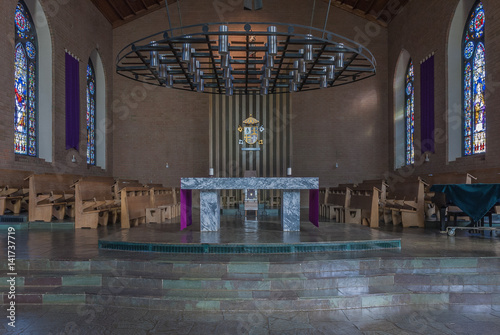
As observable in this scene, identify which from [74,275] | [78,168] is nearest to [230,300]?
[74,275]

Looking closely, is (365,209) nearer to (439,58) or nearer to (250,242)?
(250,242)

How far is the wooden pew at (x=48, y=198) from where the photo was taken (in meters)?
6.52

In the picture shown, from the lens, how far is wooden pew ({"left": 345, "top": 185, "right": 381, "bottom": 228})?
6.27 m

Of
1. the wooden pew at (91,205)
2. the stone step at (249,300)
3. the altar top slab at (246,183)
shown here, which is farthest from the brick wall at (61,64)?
the stone step at (249,300)

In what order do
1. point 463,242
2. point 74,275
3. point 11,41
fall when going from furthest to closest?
1. point 11,41
2. point 463,242
3. point 74,275

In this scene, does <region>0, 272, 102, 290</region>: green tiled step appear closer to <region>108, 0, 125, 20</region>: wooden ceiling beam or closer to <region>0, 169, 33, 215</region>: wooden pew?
<region>0, 169, 33, 215</region>: wooden pew

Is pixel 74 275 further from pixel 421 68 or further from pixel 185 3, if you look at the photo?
pixel 185 3

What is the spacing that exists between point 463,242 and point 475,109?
210 inches

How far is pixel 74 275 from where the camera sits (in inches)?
133

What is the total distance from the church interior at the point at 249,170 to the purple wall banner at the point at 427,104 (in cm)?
7

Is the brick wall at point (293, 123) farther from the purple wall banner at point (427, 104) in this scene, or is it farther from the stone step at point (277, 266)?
the stone step at point (277, 266)

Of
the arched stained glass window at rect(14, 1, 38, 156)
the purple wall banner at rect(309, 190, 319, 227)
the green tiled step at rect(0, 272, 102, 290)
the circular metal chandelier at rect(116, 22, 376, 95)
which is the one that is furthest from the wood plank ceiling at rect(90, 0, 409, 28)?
the green tiled step at rect(0, 272, 102, 290)

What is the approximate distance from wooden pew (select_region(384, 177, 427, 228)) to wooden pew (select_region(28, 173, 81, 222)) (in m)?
6.09

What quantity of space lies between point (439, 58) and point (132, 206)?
27.7 ft
